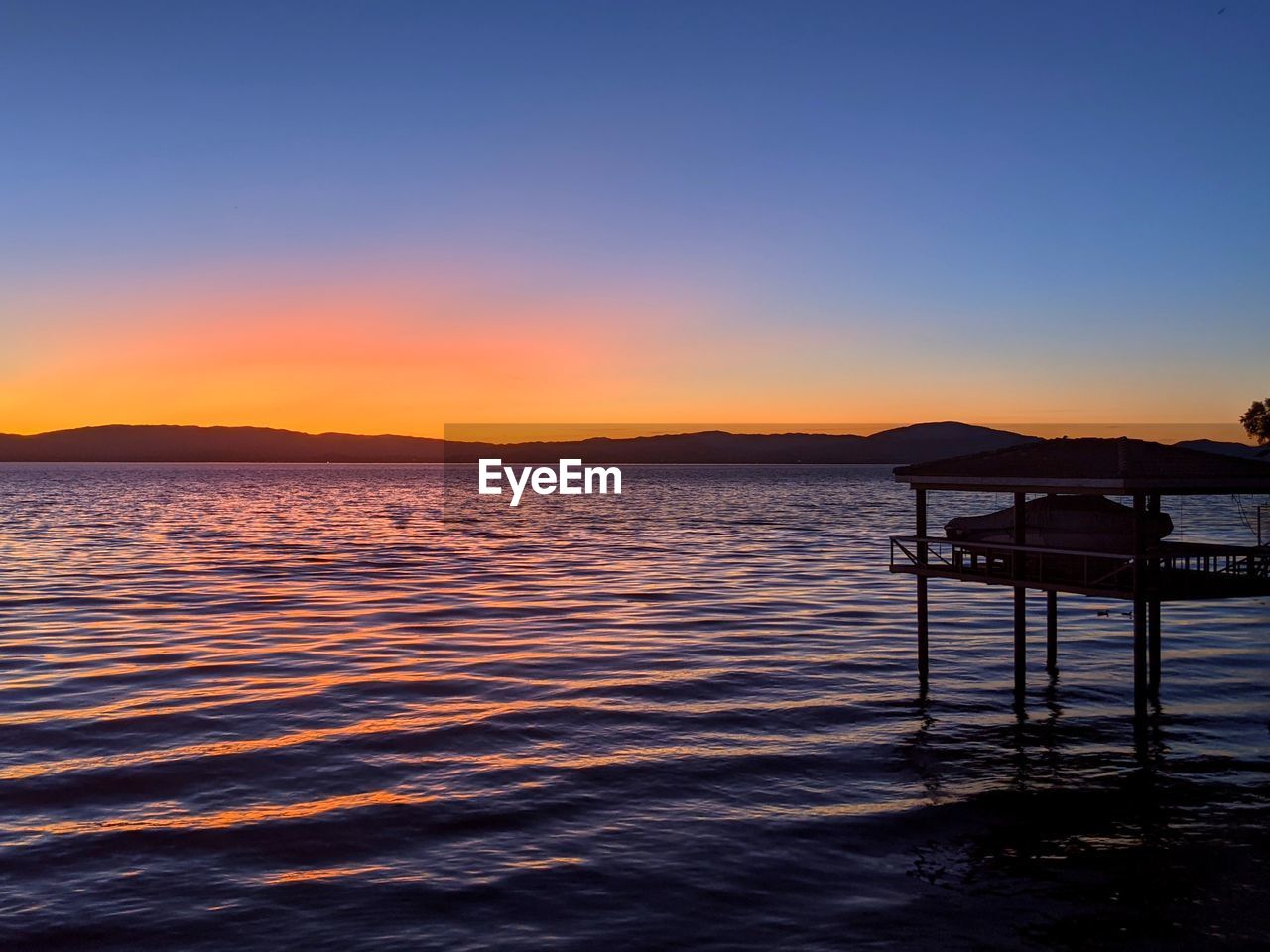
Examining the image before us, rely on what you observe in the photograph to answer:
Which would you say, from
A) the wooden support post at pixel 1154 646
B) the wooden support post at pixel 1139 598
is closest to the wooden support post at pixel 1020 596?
the wooden support post at pixel 1139 598

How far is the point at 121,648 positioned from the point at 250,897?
19791 millimetres

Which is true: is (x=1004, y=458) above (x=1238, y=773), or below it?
above

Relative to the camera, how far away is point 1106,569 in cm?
2292

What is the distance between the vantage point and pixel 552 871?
1385cm

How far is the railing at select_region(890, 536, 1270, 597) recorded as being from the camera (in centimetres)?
2089

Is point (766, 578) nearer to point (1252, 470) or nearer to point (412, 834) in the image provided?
point (1252, 470)

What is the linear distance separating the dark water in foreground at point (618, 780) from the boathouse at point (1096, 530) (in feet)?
9.20

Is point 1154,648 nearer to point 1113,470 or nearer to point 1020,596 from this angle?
point 1020,596

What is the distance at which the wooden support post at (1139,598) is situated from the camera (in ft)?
66.1

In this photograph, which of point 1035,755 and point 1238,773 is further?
point 1035,755

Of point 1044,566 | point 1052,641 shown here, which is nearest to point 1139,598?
point 1044,566

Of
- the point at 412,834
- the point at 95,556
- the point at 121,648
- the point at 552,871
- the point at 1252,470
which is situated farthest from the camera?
the point at 95,556

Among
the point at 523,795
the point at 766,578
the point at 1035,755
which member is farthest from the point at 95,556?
the point at 1035,755

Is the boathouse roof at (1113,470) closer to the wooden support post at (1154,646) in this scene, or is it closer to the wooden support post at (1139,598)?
the wooden support post at (1139,598)
